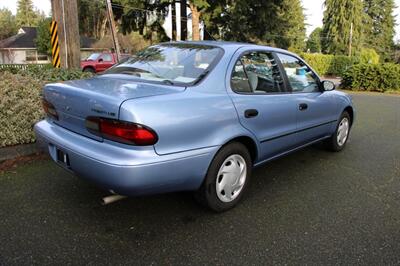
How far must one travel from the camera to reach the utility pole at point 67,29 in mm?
7492

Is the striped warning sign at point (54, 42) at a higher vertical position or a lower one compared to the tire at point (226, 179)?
higher

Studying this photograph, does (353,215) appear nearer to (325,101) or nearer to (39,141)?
(325,101)

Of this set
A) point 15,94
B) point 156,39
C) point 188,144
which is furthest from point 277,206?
point 156,39

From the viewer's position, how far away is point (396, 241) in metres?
2.96

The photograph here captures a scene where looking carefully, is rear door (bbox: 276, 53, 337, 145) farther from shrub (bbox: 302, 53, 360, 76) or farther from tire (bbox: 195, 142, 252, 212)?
shrub (bbox: 302, 53, 360, 76)

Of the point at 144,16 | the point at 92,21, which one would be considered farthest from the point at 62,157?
the point at 92,21

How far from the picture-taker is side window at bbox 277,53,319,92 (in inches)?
168

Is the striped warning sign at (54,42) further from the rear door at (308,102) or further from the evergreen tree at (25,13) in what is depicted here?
the evergreen tree at (25,13)

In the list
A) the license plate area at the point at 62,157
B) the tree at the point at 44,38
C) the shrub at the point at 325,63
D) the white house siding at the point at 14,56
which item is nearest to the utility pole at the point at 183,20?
the license plate area at the point at 62,157

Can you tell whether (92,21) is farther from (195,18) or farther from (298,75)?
(298,75)

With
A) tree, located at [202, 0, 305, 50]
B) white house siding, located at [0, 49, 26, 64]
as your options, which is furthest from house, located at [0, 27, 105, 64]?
tree, located at [202, 0, 305, 50]

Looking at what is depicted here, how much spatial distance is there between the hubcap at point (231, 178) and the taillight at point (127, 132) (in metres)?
0.83

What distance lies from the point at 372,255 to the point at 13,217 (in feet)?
9.42

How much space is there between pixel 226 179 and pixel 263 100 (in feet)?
2.82
